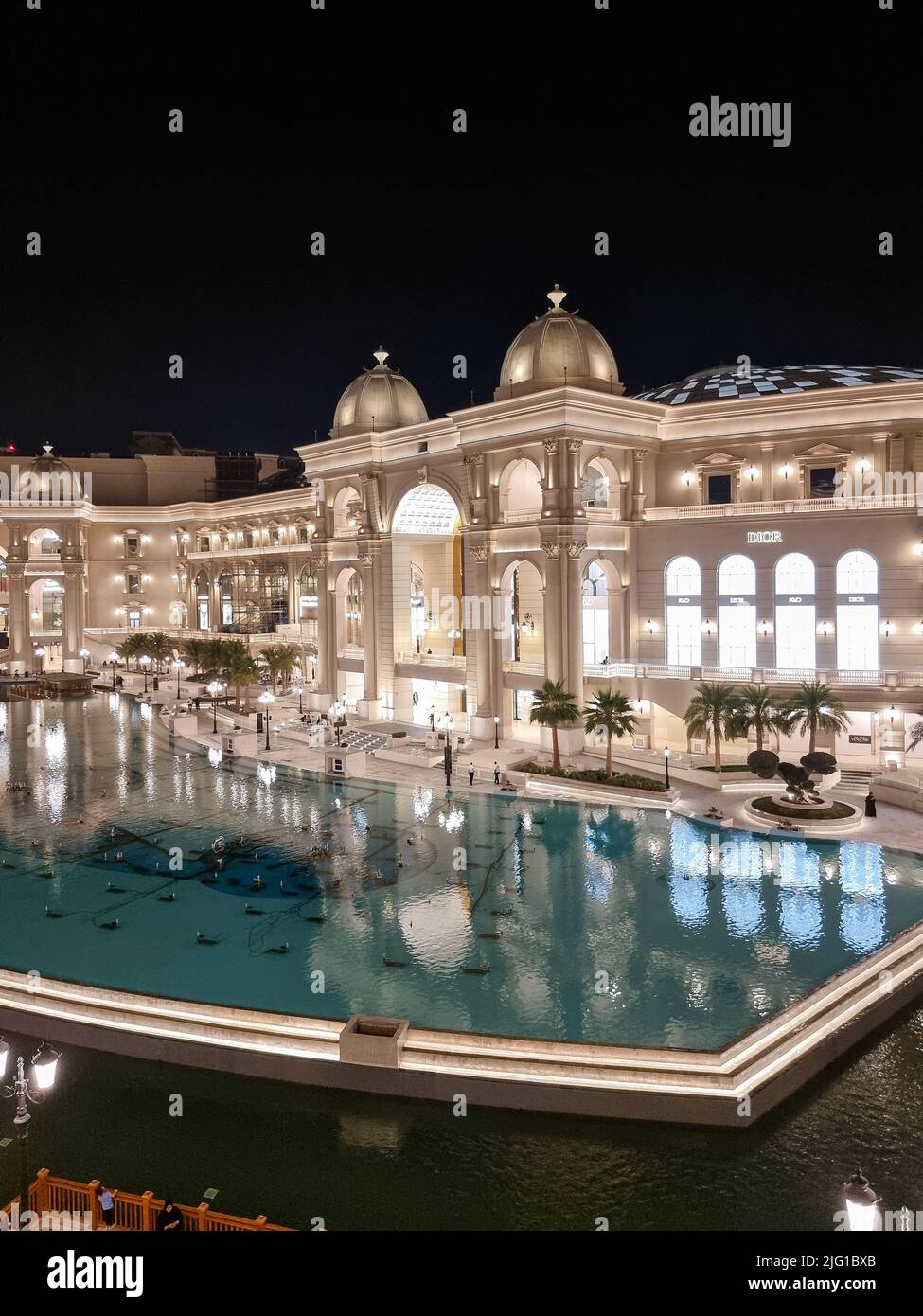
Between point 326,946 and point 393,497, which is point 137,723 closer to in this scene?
point 393,497

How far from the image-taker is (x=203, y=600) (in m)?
91.6

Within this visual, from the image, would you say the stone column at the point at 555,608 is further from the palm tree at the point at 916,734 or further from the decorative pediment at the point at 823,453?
the palm tree at the point at 916,734

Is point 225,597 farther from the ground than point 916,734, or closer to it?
farther from the ground

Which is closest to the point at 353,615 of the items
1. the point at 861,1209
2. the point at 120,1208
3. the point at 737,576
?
the point at 737,576

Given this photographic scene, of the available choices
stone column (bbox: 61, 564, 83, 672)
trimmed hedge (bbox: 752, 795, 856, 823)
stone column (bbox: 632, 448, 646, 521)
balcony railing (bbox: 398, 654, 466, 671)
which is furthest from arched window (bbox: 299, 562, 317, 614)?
trimmed hedge (bbox: 752, 795, 856, 823)

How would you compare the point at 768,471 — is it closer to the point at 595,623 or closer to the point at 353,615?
the point at 595,623

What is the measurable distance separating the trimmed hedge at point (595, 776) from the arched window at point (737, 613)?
9301 millimetres

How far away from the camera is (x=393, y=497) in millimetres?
53906

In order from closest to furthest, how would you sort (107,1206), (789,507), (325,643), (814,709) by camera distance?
(107,1206), (814,709), (789,507), (325,643)

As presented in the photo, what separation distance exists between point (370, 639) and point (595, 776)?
69.2 feet

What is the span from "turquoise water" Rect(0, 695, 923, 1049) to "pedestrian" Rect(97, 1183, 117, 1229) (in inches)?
256
